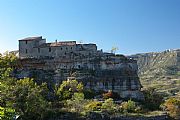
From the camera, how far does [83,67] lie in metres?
79.2

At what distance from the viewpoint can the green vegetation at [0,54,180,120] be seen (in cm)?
5684

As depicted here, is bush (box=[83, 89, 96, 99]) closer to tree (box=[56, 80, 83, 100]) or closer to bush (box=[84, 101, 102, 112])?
tree (box=[56, 80, 83, 100])

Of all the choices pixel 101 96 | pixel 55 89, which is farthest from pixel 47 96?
pixel 101 96

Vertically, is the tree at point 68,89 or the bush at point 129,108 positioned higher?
the tree at point 68,89

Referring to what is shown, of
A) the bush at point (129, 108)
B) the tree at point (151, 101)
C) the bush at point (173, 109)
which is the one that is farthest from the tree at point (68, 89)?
the bush at point (173, 109)

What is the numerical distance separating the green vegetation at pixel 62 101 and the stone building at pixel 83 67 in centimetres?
229

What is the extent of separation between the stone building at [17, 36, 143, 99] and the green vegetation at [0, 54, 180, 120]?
229 centimetres

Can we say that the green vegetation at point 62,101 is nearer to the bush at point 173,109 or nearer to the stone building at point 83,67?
the bush at point 173,109

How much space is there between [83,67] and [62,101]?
1387cm

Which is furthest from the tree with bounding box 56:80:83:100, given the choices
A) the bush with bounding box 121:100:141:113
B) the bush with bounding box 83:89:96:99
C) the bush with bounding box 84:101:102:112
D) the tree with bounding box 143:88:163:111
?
the tree with bounding box 143:88:163:111

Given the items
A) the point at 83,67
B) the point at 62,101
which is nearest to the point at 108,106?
the point at 62,101

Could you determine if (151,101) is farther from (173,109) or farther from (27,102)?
(27,102)

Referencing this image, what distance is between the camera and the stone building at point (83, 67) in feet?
248

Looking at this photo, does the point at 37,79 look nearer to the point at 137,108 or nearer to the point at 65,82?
→ the point at 65,82
